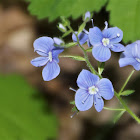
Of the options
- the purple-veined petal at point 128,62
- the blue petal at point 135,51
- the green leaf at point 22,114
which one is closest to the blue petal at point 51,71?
the purple-veined petal at point 128,62

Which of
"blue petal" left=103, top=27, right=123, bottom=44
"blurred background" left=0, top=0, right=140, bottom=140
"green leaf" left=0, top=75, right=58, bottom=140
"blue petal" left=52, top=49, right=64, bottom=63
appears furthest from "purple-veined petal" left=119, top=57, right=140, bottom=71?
"green leaf" left=0, top=75, right=58, bottom=140

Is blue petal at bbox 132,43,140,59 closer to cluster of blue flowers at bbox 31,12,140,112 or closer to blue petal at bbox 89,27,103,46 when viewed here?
cluster of blue flowers at bbox 31,12,140,112

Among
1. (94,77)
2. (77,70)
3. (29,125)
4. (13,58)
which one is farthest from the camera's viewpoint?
(13,58)

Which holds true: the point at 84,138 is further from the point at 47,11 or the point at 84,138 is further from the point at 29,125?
the point at 47,11

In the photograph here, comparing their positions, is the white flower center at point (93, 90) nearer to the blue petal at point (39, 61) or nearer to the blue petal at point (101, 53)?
the blue petal at point (101, 53)

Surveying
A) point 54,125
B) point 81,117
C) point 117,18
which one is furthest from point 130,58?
point 81,117

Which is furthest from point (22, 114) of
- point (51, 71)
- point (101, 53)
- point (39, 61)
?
point (101, 53)

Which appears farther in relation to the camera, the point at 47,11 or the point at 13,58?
the point at 13,58
